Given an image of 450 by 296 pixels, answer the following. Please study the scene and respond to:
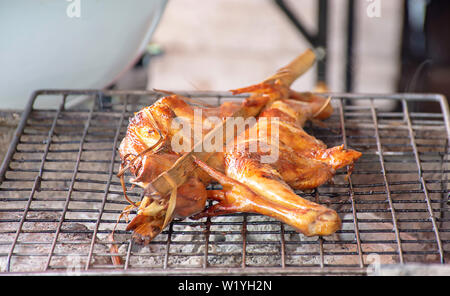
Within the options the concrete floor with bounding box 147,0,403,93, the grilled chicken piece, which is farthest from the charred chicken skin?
the concrete floor with bounding box 147,0,403,93

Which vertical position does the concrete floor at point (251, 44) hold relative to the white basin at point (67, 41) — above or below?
above

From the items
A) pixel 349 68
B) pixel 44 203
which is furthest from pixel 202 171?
pixel 349 68

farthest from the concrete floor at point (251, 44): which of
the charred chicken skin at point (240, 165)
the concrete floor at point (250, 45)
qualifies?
the charred chicken skin at point (240, 165)

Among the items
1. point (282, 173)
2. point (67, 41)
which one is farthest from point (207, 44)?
point (282, 173)

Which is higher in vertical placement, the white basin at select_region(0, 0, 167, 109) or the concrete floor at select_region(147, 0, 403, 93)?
the concrete floor at select_region(147, 0, 403, 93)

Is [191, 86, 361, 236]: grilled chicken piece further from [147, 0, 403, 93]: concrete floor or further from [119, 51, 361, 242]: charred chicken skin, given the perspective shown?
[147, 0, 403, 93]: concrete floor

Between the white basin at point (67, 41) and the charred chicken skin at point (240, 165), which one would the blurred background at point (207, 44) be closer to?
the white basin at point (67, 41)
